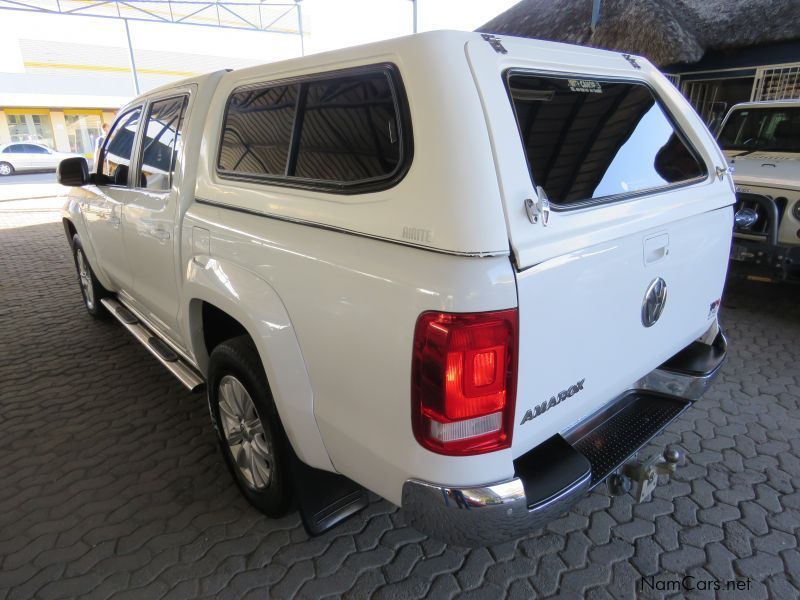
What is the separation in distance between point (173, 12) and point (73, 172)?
1453 centimetres

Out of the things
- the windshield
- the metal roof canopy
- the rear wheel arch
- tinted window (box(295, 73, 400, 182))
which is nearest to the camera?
tinted window (box(295, 73, 400, 182))

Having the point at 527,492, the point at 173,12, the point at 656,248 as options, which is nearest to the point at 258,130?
the point at 656,248

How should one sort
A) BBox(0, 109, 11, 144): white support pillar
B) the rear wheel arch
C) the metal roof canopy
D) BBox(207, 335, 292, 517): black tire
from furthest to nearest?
BBox(0, 109, 11, 144): white support pillar
the metal roof canopy
BBox(207, 335, 292, 517): black tire
the rear wheel arch

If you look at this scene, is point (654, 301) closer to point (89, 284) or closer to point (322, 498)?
point (322, 498)

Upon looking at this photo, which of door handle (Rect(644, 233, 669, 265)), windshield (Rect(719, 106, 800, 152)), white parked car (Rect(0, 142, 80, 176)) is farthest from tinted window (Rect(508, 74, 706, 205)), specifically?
white parked car (Rect(0, 142, 80, 176))

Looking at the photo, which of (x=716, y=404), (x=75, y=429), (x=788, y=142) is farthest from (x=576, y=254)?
(x=788, y=142)

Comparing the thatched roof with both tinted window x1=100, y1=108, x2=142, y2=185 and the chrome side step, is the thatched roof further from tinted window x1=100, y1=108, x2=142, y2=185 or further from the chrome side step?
the chrome side step

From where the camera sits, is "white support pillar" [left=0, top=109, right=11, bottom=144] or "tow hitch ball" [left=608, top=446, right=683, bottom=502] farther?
"white support pillar" [left=0, top=109, right=11, bottom=144]

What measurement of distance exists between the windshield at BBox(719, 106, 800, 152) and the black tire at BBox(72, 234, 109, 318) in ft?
21.9

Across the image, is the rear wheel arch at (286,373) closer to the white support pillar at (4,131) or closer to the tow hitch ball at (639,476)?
the tow hitch ball at (639,476)

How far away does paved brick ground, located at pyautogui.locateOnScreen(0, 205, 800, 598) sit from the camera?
2156 millimetres

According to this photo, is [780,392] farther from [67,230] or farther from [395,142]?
[67,230]

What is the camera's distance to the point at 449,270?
4.59 feet

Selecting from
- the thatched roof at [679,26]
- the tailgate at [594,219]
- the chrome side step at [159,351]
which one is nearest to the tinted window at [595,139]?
the tailgate at [594,219]
